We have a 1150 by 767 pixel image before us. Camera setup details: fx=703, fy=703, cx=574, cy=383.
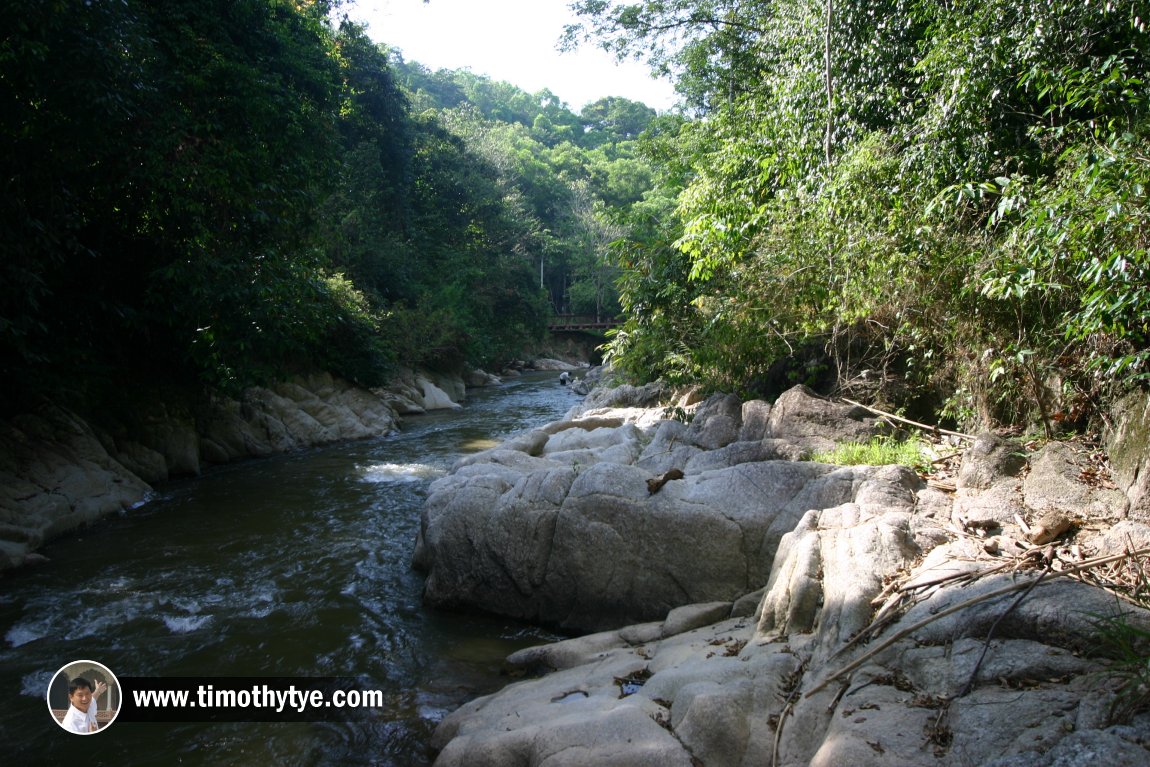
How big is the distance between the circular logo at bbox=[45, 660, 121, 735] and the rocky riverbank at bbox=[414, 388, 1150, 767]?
2409 millimetres

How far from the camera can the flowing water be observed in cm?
440

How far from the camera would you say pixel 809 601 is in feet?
13.1

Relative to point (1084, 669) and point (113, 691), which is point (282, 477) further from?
point (1084, 669)

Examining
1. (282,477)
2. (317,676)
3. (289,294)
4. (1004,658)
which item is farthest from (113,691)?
(289,294)

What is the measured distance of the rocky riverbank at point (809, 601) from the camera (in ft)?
8.93

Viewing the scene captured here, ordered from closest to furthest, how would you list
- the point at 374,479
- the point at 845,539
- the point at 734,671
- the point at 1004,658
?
the point at 1004,658 → the point at 734,671 → the point at 845,539 → the point at 374,479

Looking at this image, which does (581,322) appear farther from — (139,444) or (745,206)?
(745,206)

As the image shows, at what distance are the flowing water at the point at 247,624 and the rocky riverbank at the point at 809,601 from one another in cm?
→ 50

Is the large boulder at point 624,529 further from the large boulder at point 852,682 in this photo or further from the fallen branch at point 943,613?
the fallen branch at point 943,613

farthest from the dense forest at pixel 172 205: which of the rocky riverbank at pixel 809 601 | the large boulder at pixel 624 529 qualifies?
the rocky riverbank at pixel 809 601

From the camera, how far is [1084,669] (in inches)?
106

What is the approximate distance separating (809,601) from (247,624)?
4608 millimetres

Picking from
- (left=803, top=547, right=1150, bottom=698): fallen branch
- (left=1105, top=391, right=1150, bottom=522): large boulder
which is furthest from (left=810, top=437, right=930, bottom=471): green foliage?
(left=803, top=547, right=1150, bottom=698): fallen branch

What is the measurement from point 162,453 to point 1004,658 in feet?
38.6
